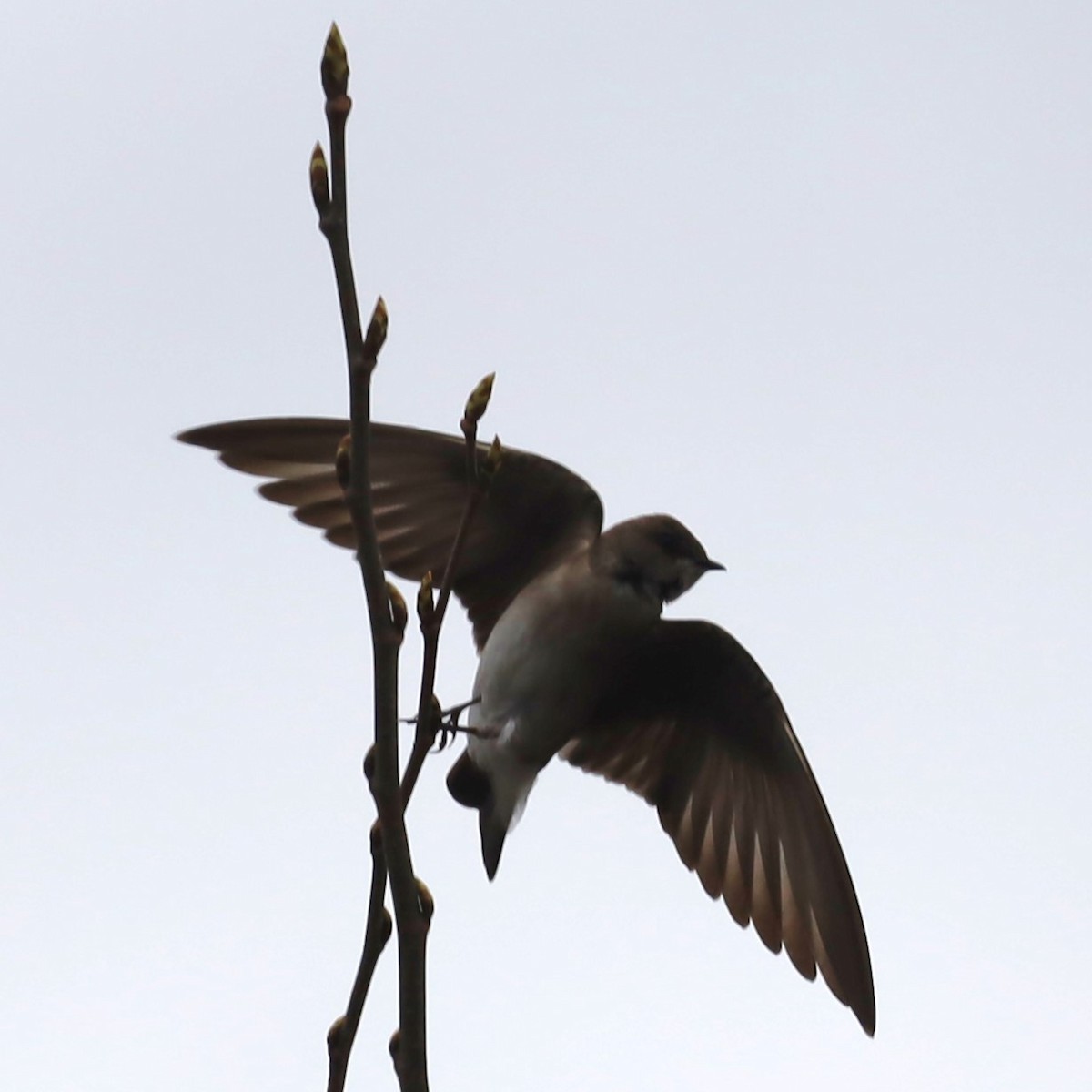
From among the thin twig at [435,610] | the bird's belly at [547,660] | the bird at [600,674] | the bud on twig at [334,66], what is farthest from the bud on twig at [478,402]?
the bird's belly at [547,660]

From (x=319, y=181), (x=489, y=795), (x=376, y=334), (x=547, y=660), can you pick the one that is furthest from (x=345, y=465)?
(x=489, y=795)

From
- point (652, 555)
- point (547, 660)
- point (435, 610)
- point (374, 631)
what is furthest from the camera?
point (652, 555)

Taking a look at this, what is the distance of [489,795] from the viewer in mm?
5090

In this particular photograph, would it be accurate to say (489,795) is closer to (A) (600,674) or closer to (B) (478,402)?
(A) (600,674)

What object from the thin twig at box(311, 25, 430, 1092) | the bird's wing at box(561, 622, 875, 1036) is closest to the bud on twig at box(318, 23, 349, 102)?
the thin twig at box(311, 25, 430, 1092)

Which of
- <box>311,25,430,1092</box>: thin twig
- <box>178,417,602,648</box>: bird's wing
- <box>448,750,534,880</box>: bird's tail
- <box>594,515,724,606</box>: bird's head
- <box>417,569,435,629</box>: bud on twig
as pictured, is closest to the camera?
<box>311,25,430,1092</box>: thin twig

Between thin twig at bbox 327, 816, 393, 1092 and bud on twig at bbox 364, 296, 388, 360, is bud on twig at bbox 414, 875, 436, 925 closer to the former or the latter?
thin twig at bbox 327, 816, 393, 1092

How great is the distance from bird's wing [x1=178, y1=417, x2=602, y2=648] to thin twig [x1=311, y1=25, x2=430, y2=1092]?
244 cm

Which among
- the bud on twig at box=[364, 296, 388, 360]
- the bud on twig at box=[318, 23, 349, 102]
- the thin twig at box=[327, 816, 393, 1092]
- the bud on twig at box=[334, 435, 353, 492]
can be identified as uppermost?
the bud on twig at box=[318, 23, 349, 102]

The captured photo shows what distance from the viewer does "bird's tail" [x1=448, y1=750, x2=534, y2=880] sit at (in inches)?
199

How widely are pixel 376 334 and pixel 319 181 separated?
0.22 metres

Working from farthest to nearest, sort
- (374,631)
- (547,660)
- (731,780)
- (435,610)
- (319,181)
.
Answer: (731,780) → (547,660) → (435,610) → (319,181) → (374,631)

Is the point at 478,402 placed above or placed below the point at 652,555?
above

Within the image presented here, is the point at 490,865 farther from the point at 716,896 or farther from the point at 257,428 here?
the point at 257,428
